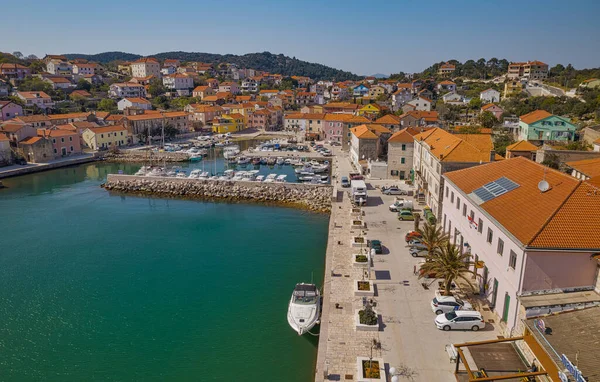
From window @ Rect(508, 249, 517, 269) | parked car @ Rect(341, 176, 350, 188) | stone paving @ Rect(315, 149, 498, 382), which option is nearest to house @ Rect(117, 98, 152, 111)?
parked car @ Rect(341, 176, 350, 188)

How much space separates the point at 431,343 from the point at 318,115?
70.9m

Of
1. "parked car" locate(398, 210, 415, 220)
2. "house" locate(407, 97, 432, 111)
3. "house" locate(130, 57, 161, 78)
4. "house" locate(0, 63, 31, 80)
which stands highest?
"house" locate(130, 57, 161, 78)

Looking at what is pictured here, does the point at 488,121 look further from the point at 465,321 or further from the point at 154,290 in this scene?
the point at 154,290

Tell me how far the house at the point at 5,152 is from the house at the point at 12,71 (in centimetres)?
7004

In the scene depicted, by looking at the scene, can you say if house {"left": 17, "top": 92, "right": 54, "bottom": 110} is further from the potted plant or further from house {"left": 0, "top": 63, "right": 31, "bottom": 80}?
the potted plant

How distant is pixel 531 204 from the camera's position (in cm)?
1741

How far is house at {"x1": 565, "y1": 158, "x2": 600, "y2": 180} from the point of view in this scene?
27469 millimetres

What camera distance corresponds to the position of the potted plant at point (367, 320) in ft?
54.9

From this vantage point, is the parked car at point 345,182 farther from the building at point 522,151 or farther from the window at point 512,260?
the window at point 512,260

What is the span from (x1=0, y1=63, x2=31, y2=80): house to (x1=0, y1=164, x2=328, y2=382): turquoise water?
9132 cm

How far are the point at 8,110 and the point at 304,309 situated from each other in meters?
82.5

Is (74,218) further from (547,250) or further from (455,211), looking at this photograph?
(547,250)

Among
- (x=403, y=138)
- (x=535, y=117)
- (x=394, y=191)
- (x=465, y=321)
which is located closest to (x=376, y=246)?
(x=465, y=321)

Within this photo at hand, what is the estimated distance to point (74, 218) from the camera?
Answer: 38281mm
